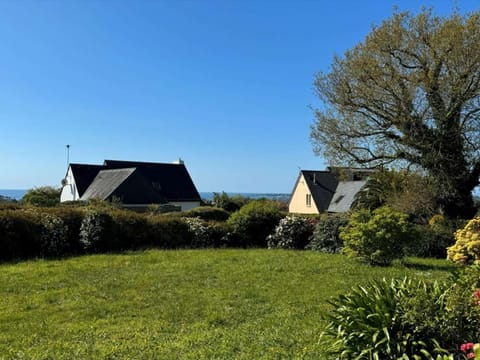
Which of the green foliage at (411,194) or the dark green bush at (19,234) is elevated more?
the green foliage at (411,194)

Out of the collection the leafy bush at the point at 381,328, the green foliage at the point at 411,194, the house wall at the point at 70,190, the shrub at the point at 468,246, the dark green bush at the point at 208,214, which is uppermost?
the house wall at the point at 70,190

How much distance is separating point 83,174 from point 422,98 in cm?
2843

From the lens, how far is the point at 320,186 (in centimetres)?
3844

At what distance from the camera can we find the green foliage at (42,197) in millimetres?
24719

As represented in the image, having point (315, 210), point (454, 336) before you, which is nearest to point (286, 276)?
point (454, 336)

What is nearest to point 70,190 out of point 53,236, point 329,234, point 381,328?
point 53,236

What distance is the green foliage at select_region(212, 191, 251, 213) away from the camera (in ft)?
105

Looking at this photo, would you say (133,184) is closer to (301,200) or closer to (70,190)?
(70,190)

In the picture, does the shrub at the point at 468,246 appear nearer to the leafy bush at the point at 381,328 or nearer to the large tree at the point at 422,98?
the leafy bush at the point at 381,328

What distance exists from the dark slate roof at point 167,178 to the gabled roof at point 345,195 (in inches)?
503

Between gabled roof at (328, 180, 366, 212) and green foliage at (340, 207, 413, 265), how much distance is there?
2046 cm

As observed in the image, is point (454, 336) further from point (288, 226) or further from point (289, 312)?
point (288, 226)

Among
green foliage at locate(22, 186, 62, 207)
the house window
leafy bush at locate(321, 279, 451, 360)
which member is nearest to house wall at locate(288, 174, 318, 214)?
the house window

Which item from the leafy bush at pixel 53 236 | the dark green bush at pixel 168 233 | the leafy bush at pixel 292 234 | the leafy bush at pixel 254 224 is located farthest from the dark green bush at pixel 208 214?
the leafy bush at pixel 53 236
